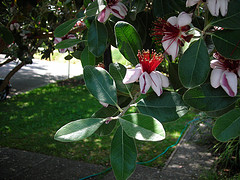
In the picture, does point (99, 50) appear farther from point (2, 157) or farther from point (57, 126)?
point (57, 126)

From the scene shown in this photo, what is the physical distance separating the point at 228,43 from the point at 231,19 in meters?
0.04

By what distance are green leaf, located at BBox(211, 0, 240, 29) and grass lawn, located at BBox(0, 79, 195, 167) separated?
332 centimetres

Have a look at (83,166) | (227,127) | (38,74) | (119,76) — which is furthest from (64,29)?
(38,74)

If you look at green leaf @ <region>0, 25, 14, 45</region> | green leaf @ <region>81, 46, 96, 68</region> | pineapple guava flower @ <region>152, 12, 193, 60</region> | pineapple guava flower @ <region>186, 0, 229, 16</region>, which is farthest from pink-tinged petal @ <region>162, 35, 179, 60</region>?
green leaf @ <region>0, 25, 14, 45</region>

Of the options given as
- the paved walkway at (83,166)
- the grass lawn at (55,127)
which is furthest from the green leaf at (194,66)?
the grass lawn at (55,127)

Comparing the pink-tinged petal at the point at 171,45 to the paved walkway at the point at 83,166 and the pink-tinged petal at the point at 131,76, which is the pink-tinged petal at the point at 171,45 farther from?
the paved walkway at the point at 83,166

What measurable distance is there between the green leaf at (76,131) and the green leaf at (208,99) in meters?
0.18

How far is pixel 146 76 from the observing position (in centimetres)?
53

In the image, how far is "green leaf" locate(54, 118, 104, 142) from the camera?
431 millimetres

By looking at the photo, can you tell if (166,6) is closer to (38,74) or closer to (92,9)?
(92,9)

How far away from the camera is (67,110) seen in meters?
5.80

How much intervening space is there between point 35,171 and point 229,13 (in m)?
3.46

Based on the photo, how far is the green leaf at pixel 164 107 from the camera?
52 cm

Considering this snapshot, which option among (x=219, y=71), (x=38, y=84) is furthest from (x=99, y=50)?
(x=38, y=84)
